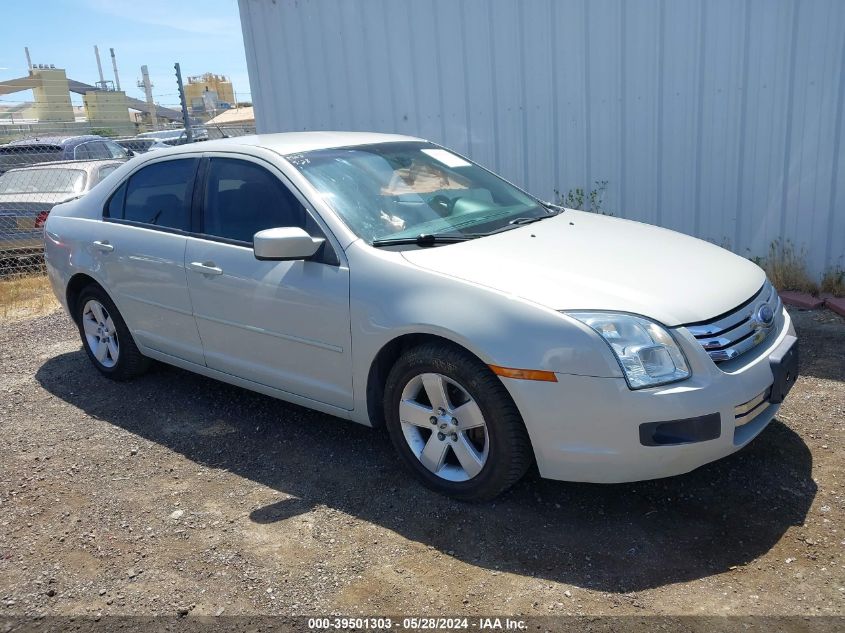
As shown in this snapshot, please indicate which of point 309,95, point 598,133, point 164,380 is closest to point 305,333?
point 164,380

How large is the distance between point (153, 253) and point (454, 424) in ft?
7.65

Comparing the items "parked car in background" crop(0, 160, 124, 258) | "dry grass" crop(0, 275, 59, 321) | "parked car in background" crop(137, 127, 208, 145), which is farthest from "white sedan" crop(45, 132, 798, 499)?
"parked car in background" crop(137, 127, 208, 145)

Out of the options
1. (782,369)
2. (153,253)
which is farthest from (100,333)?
(782,369)

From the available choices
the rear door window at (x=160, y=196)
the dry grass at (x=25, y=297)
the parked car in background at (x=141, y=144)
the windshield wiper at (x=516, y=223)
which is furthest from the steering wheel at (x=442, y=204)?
the parked car in background at (x=141, y=144)

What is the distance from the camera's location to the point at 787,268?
21.1 feet

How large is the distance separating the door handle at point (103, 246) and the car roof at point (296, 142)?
0.74 meters

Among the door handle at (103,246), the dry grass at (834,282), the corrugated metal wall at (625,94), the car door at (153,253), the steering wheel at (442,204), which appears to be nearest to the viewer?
the steering wheel at (442,204)

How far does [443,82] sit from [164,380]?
429 centimetres

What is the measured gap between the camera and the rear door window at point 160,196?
15.1ft

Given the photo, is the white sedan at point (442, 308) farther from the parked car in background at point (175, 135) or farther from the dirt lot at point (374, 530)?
the parked car in background at point (175, 135)

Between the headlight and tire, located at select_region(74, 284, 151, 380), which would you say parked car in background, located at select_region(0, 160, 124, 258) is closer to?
tire, located at select_region(74, 284, 151, 380)

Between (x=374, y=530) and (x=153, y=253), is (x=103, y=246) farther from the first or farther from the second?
(x=374, y=530)

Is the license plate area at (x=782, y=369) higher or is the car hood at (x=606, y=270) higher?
the car hood at (x=606, y=270)

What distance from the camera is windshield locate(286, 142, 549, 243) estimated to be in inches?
153
